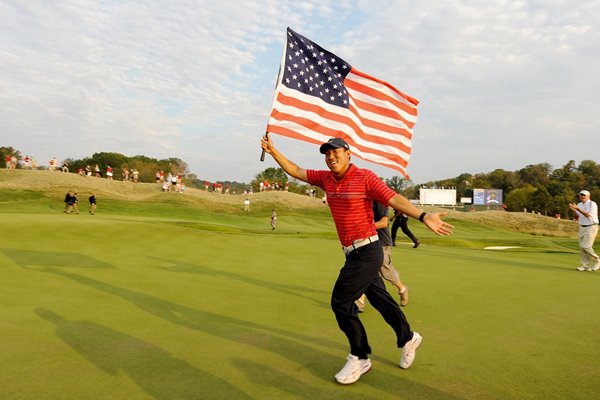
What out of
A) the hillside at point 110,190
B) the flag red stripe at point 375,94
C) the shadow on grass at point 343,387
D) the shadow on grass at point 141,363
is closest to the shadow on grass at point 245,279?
the shadow on grass at point 343,387

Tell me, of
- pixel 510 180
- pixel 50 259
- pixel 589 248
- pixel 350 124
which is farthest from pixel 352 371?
pixel 510 180

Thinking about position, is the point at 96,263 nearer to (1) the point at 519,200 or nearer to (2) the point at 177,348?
(2) the point at 177,348

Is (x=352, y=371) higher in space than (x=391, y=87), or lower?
lower

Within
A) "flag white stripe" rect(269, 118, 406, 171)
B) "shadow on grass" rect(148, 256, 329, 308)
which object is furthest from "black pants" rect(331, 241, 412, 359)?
"flag white stripe" rect(269, 118, 406, 171)

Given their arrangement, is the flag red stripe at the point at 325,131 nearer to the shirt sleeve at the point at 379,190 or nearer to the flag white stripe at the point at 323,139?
the flag white stripe at the point at 323,139

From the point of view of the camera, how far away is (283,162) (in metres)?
5.73

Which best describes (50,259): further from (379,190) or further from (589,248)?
(589,248)

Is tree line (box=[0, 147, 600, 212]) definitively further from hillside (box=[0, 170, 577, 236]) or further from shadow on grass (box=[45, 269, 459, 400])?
shadow on grass (box=[45, 269, 459, 400])

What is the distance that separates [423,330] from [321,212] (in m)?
51.5

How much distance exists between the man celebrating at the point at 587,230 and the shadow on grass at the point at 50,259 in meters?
12.8

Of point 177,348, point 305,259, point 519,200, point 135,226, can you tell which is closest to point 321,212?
point 135,226

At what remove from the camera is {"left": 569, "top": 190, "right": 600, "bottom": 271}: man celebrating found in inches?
484

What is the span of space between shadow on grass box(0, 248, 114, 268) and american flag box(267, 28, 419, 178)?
6.05 meters

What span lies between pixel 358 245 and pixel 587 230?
37.2 ft
